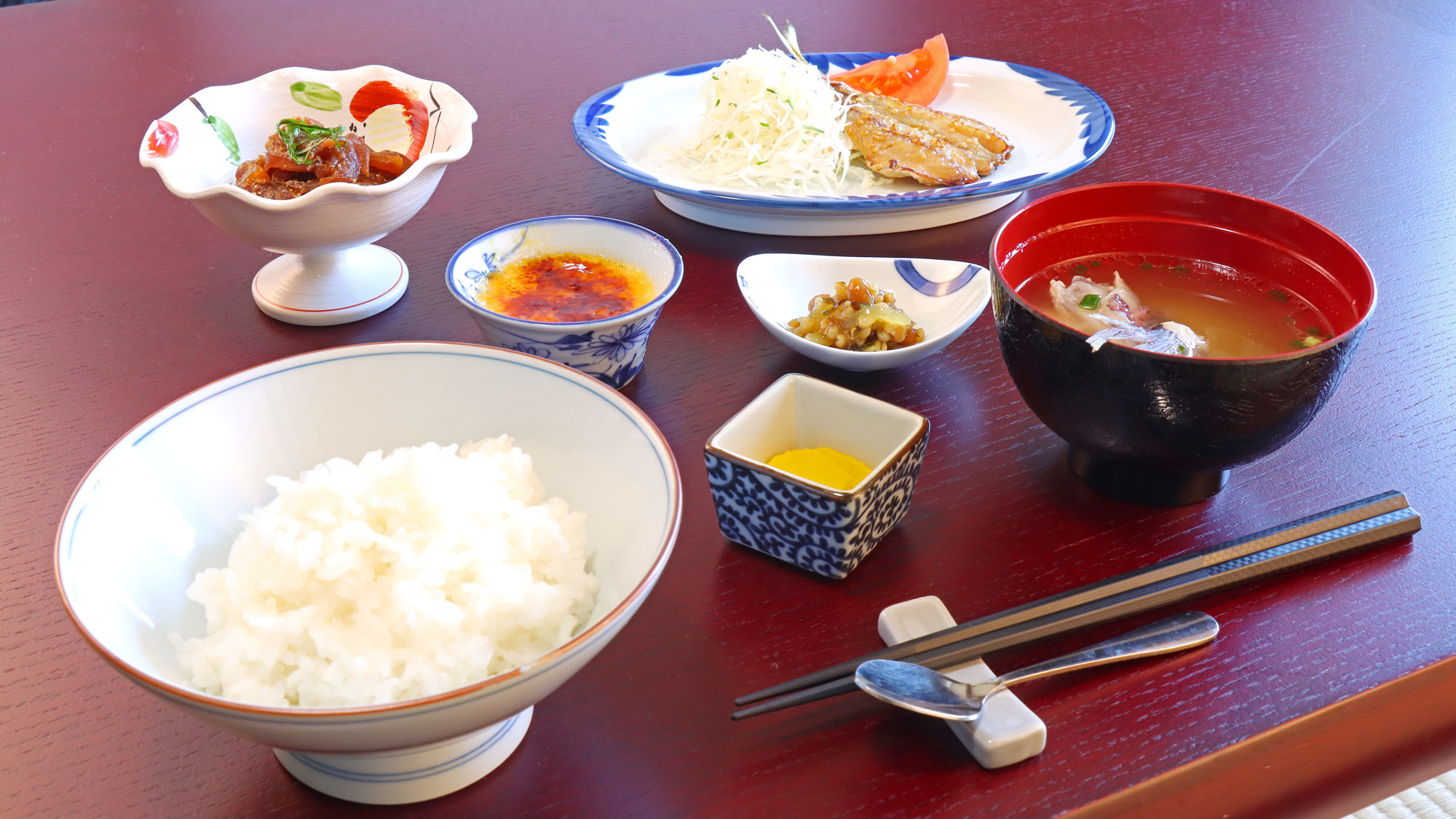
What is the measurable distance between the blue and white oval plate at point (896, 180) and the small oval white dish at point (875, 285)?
176 millimetres

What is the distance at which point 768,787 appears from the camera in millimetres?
824

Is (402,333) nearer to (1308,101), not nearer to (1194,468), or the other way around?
(1194,468)

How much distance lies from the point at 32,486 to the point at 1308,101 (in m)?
2.28

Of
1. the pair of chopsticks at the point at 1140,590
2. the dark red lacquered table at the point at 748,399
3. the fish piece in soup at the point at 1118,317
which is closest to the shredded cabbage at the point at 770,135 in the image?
the dark red lacquered table at the point at 748,399

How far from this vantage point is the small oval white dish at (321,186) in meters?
1.30

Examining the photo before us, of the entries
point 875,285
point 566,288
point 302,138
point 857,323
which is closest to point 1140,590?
point 857,323

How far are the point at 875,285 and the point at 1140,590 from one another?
603 mm

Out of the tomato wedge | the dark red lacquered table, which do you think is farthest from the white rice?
the tomato wedge

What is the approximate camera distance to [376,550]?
2.69 ft

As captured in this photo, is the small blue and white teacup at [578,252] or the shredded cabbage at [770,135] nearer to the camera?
the small blue and white teacup at [578,252]

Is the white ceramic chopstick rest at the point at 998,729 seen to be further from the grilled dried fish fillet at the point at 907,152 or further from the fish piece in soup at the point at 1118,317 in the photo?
the grilled dried fish fillet at the point at 907,152

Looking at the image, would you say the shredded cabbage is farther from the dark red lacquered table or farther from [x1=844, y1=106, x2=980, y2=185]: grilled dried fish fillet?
the dark red lacquered table

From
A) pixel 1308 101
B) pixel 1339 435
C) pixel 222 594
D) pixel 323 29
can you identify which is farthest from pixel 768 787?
pixel 323 29

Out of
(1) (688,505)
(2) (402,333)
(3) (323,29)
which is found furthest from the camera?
(3) (323,29)
